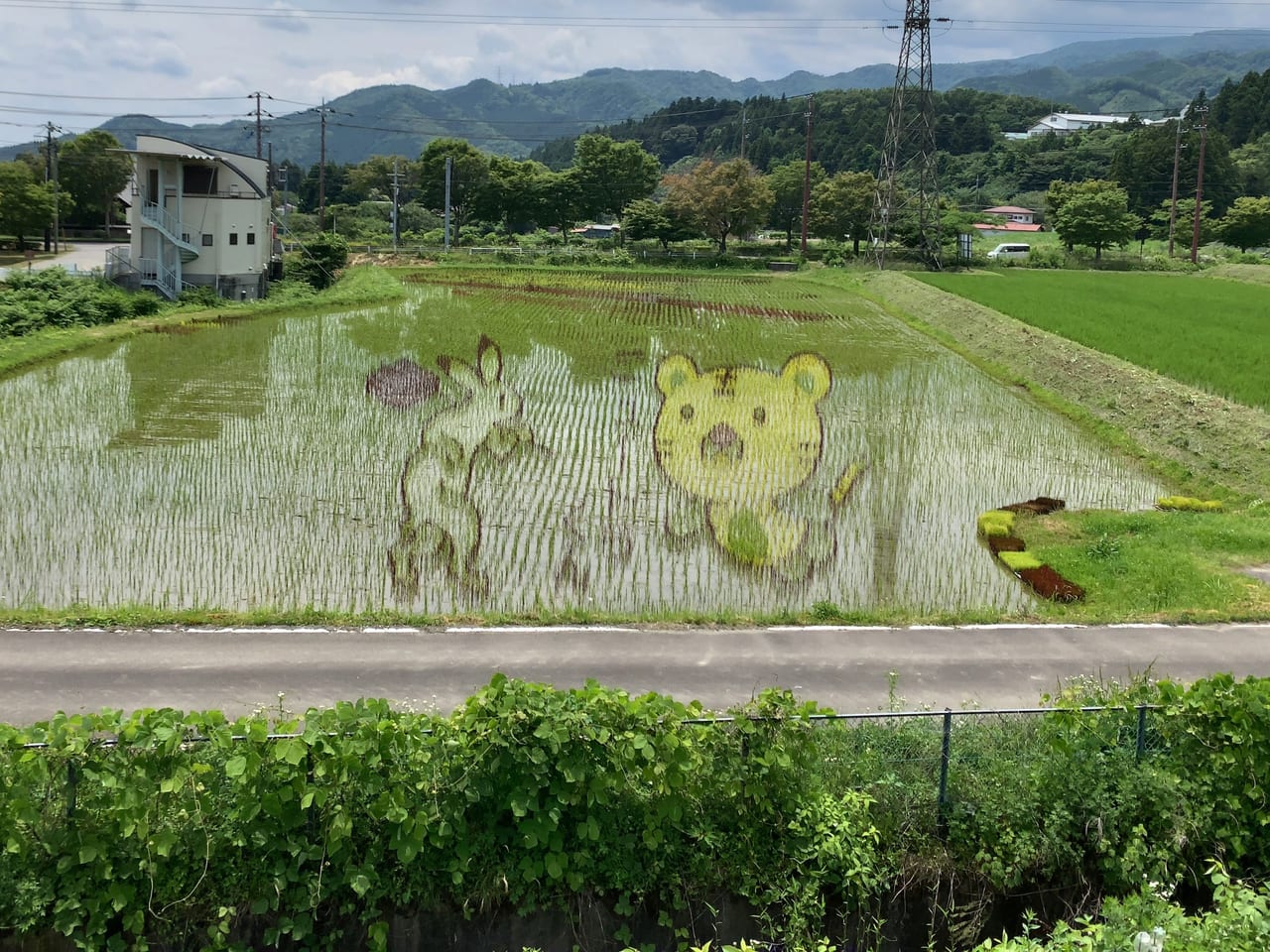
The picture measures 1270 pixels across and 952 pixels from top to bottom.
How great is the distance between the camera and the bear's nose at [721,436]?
16.0 meters

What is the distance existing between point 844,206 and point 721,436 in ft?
134

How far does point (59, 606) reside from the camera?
9023mm

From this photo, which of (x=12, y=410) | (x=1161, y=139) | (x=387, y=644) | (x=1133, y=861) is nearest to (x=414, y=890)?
(x=387, y=644)

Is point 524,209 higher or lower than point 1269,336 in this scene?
higher

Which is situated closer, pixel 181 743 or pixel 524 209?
pixel 181 743

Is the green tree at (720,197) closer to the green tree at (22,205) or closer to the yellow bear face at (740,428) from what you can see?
the green tree at (22,205)

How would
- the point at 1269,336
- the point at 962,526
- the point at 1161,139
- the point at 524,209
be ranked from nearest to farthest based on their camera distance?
the point at 962,526, the point at 1269,336, the point at 524,209, the point at 1161,139

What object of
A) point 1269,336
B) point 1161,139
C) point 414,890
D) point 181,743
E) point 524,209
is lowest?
point 414,890

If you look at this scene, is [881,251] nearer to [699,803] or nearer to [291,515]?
[291,515]

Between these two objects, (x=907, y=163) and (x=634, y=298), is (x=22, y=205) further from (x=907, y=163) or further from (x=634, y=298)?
(x=907, y=163)

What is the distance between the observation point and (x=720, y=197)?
168 feet

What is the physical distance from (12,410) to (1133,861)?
15525 millimetres

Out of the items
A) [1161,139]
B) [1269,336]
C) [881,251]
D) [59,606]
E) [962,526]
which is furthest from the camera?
[1161,139]

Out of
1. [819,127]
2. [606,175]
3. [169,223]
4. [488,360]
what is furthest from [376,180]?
[819,127]
